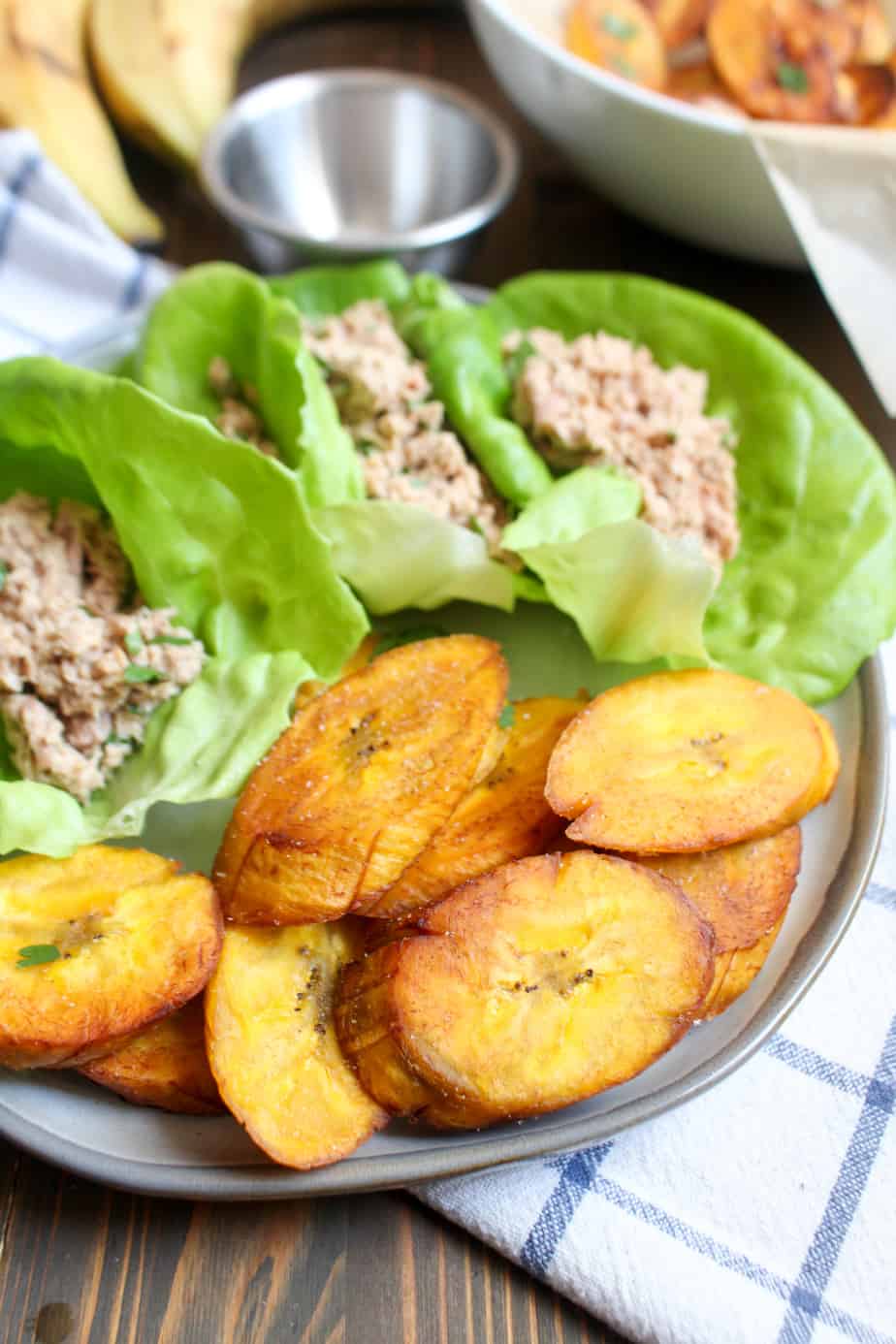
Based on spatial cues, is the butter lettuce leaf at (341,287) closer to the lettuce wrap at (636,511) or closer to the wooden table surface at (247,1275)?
the lettuce wrap at (636,511)

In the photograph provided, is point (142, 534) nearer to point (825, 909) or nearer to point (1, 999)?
point (1, 999)

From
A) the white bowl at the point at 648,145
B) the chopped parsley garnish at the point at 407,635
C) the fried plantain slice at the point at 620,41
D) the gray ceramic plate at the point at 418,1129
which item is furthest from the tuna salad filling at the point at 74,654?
the fried plantain slice at the point at 620,41

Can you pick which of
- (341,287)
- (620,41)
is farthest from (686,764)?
(620,41)

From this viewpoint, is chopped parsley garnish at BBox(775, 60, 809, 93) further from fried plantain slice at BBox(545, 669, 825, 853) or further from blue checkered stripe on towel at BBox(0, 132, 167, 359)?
fried plantain slice at BBox(545, 669, 825, 853)

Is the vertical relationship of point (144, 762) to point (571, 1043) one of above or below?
below

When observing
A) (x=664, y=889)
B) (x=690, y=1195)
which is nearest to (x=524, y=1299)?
(x=690, y=1195)

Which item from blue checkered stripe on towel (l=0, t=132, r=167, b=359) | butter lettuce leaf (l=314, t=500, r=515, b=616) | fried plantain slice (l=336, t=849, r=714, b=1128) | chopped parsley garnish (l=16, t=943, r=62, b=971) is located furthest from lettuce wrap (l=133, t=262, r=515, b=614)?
chopped parsley garnish (l=16, t=943, r=62, b=971)

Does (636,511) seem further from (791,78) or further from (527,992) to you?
(791,78)
